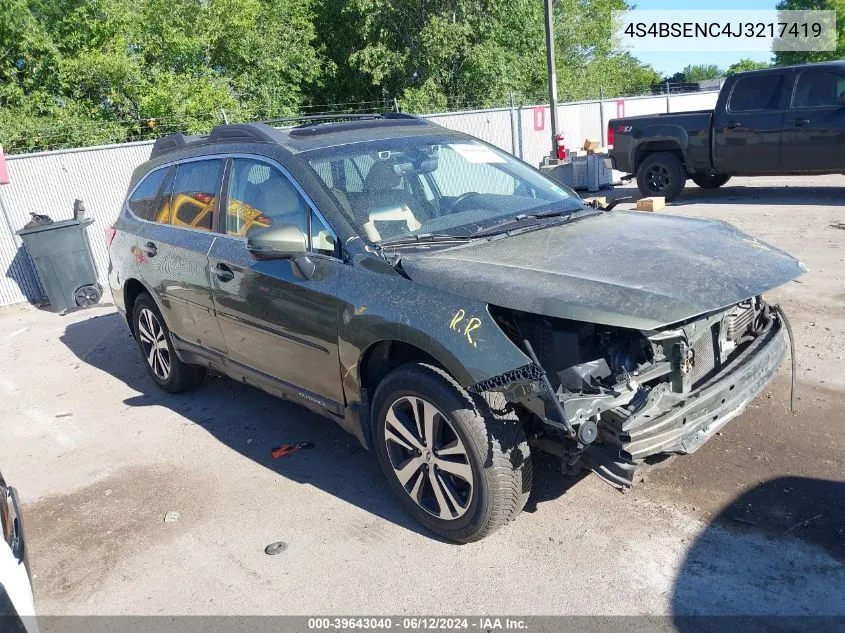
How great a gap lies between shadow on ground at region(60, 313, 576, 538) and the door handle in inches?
46.1

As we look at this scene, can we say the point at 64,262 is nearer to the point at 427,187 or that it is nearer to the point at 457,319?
the point at 427,187

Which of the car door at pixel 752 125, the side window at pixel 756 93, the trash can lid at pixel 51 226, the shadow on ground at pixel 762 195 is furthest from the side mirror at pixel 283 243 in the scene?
the side window at pixel 756 93

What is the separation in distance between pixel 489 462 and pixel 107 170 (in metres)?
9.97

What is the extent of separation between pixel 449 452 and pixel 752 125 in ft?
32.3

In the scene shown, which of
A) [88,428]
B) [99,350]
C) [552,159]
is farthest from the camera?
[552,159]

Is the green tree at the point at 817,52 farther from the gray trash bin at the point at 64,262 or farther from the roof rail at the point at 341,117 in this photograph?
the roof rail at the point at 341,117

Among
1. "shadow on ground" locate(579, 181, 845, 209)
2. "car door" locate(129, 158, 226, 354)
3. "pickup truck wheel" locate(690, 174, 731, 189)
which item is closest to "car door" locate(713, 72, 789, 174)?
"shadow on ground" locate(579, 181, 845, 209)

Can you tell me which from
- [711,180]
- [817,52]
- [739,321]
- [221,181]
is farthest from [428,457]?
[817,52]

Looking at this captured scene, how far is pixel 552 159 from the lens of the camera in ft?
50.6

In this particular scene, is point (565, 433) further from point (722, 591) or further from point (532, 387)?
point (722, 591)

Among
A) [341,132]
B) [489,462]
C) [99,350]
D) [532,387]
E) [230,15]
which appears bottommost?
[99,350]

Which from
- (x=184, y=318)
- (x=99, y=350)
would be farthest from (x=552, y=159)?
(x=184, y=318)

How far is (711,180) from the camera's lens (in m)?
13.0

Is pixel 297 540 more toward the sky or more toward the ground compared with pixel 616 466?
more toward the ground
